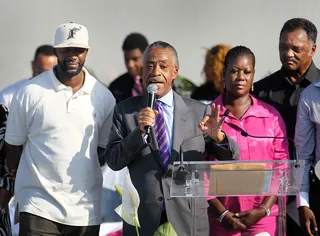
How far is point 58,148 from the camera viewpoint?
623 cm

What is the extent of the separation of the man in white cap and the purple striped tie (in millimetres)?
486

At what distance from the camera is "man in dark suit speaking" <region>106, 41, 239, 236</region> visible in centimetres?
585

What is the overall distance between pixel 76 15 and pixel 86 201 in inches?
111

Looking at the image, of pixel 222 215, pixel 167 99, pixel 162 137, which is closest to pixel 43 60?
pixel 167 99

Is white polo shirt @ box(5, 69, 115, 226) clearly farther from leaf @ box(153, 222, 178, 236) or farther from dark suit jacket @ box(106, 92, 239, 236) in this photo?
leaf @ box(153, 222, 178, 236)

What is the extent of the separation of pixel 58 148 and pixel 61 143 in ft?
0.12

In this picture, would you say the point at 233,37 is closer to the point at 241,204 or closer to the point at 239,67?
the point at 239,67

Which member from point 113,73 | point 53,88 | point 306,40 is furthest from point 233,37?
point 53,88

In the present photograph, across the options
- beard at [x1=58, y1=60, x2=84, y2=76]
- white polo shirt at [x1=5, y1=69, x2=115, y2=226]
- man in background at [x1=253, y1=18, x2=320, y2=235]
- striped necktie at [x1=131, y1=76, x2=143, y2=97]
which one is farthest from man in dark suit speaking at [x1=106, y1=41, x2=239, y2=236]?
striped necktie at [x1=131, y1=76, x2=143, y2=97]

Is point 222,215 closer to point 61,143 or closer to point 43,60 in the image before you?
point 61,143

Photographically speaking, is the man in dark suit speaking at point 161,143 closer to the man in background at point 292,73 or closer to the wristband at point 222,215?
the wristband at point 222,215

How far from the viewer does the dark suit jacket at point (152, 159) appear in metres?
5.88

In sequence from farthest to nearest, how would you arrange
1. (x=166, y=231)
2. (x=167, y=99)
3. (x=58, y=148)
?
(x=58, y=148), (x=167, y=99), (x=166, y=231)

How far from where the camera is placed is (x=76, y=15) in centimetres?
877
